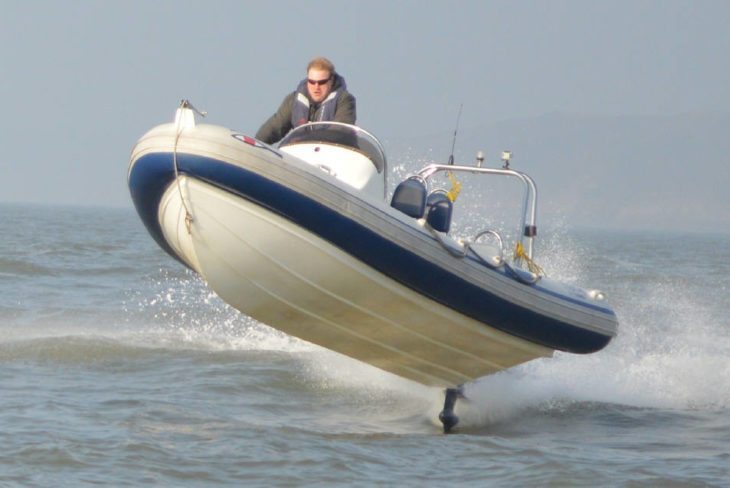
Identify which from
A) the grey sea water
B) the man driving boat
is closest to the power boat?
the man driving boat

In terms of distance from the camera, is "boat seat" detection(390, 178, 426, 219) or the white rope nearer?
the white rope

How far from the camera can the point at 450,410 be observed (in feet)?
25.5

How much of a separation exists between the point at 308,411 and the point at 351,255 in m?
1.58

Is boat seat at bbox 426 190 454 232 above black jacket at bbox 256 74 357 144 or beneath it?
beneath

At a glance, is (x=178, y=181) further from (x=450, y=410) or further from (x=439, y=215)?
(x=450, y=410)

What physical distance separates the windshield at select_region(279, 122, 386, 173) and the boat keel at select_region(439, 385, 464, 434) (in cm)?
131

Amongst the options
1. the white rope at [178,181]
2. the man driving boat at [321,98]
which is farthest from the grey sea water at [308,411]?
the man driving boat at [321,98]

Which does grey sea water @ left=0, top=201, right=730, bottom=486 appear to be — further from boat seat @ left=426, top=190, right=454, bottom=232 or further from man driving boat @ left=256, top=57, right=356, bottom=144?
man driving boat @ left=256, top=57, right=356, bottom=144

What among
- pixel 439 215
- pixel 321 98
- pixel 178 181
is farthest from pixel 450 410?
pixel 178 181

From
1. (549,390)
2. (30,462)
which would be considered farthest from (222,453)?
(549,390)

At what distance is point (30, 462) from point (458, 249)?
2228mm

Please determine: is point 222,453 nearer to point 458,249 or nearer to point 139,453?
point 139,453

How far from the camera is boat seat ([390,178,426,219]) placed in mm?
7062

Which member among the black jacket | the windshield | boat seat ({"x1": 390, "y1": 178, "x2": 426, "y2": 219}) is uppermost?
the black jacket
